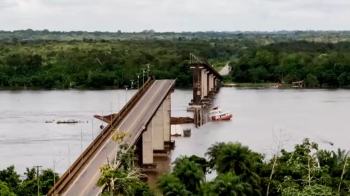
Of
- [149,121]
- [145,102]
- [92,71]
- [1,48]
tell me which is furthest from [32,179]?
[1,48]

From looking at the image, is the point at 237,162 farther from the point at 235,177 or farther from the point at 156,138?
the point at 156,138

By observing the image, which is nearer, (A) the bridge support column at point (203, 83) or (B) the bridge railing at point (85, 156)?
(B) the bridge railing at point (85, 156)

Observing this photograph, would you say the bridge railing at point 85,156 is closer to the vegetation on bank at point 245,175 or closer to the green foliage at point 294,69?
the vegetation on bank at point 245,175

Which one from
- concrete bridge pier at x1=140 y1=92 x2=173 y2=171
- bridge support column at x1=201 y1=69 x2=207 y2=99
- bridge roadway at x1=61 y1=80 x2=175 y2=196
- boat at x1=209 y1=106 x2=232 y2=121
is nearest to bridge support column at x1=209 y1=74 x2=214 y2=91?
bridge support column at x1=201 y1=69 x2=207 y2=99

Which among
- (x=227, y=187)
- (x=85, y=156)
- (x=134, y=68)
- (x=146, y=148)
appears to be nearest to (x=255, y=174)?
(x=227, y=187)

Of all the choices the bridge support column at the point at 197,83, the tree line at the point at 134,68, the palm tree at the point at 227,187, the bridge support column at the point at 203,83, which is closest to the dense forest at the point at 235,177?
the palm tree at the point at 227,187
